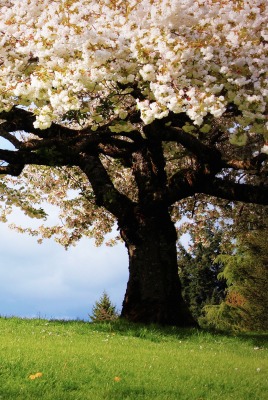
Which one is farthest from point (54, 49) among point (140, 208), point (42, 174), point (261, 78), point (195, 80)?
point (42, 174)

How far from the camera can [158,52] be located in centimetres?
973

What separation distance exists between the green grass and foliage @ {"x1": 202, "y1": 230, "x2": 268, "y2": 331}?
1557 centimetres

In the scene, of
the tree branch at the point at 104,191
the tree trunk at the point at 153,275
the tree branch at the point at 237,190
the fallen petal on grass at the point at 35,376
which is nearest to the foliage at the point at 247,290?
the tree trunk at the point at 153,275

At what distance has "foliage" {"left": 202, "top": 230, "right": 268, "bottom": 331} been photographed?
31.5 meters

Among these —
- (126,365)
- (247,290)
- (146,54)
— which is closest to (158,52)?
(146,54)

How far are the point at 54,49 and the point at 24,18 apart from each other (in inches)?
73.7

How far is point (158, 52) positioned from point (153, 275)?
8753 mm

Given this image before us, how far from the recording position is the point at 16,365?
9.59 metres

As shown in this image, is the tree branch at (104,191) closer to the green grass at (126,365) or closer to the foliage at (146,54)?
the green grass at (126,365)

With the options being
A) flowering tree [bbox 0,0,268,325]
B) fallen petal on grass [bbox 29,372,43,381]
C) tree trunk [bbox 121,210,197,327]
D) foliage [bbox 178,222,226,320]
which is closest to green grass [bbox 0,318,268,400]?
A: fallen petal on grass [bbox 29,372,43,381]

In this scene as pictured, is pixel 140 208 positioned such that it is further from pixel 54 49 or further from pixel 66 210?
pixel 54 49

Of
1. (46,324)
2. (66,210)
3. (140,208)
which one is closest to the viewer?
(46,324)

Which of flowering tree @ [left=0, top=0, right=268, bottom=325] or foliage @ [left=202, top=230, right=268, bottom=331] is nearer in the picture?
flowering tree @ [left=0, top=0, right=268, bottom=325]

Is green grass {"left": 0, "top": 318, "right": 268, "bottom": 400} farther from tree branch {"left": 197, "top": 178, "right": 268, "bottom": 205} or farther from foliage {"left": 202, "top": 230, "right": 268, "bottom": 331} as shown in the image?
foliage {"left": 202, "top": 230, "right": 268, "bottom": 331}
